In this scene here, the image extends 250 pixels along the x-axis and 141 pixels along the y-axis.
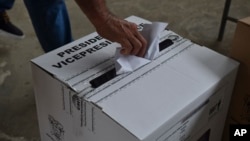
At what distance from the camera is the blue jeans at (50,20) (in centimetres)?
130

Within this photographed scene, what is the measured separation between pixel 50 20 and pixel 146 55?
0.51 m

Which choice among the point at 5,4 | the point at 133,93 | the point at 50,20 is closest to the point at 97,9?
the point at 133,93

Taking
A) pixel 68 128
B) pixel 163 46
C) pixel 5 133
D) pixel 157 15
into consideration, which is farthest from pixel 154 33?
pixel 157 15

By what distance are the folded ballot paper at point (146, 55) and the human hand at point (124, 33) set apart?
2cm

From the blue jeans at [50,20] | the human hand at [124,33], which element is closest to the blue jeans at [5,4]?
the blue jeans at [50,20]

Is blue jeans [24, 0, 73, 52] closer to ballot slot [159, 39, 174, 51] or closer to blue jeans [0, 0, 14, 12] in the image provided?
blue jeans [0, 0, 14, 12]

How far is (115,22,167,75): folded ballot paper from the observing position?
0.94 m

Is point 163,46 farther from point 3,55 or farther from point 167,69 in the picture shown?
point 3,55

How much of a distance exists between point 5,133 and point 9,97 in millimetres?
227

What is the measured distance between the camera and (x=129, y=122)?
0.79 meters

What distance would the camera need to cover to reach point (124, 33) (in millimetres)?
933

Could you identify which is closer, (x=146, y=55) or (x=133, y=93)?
(x=133, y=93)

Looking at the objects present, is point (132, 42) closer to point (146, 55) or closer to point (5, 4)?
point (146, 55)

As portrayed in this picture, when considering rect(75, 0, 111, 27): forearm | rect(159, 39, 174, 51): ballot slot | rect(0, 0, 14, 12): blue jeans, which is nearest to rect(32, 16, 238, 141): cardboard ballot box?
rect(159, 39, 174, 51): ballot slot
